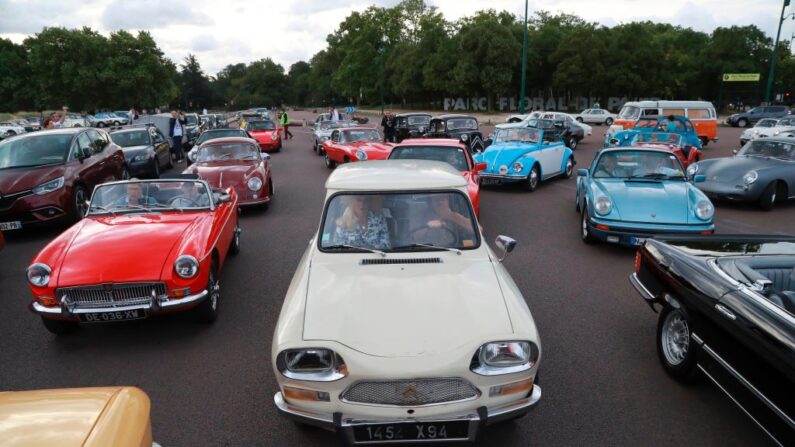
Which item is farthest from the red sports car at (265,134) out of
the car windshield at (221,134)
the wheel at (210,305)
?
the wheel at (210,305)

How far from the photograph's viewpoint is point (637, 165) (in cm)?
843

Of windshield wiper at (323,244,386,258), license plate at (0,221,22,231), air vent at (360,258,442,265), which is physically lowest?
license plate at (0,221,22,231)

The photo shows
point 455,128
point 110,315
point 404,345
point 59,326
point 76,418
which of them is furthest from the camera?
point 455,128

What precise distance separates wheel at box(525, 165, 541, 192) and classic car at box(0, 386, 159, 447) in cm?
1091

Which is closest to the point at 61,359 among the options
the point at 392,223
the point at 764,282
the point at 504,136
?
the point at 392,223

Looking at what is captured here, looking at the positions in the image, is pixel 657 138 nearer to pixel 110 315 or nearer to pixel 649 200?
pixel 649 200

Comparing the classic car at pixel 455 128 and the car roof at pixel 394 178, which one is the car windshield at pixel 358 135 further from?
the car roof at pixel 394 178

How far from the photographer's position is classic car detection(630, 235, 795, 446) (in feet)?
9.14

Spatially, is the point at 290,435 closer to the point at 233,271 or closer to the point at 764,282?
Result: the point at 764,282

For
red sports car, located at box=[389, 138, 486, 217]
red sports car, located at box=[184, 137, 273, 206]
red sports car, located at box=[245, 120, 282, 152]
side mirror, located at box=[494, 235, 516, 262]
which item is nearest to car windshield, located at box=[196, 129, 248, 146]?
red sports car, located at box=[245, 120, 282, 152]

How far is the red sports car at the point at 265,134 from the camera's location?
2217 cm

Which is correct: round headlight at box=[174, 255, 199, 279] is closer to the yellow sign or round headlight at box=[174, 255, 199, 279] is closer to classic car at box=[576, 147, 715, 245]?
classic car at box=[576, 147, 715, 245]

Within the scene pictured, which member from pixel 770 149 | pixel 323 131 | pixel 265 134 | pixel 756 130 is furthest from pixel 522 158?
pixel 756 130

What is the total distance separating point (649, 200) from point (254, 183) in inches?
283
